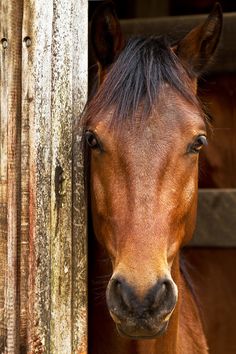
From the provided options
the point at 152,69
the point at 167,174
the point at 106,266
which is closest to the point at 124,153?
the point at 167,174

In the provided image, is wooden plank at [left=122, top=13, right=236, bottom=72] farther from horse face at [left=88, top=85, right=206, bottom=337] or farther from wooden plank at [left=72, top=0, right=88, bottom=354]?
horse face at [left=88, top=85, right=206, bottom=337]

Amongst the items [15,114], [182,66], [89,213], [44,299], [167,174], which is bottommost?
[44,299]

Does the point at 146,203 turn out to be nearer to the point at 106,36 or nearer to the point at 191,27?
the point at 106,36

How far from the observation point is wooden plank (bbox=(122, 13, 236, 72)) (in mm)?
4387

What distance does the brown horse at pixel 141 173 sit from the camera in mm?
2396

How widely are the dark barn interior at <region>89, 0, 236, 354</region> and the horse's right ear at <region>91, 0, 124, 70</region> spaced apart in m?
1.46

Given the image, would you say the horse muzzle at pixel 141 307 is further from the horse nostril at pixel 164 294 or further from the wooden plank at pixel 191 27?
the wooden plank at pixel 191 27

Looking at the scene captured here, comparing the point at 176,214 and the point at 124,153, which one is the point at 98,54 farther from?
the point at 176,214

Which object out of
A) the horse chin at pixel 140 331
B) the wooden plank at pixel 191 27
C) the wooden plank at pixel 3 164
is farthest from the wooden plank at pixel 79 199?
the wooden plank at pixel 191 27

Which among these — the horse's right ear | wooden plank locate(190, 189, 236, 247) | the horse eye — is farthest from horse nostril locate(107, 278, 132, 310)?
wooden plank locate(190, 189, 236, 247)

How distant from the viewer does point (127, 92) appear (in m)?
2.78

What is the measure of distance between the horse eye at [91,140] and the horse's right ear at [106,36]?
1.37 feet

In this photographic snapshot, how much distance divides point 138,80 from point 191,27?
185 centimetres

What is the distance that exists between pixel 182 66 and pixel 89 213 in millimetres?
702
